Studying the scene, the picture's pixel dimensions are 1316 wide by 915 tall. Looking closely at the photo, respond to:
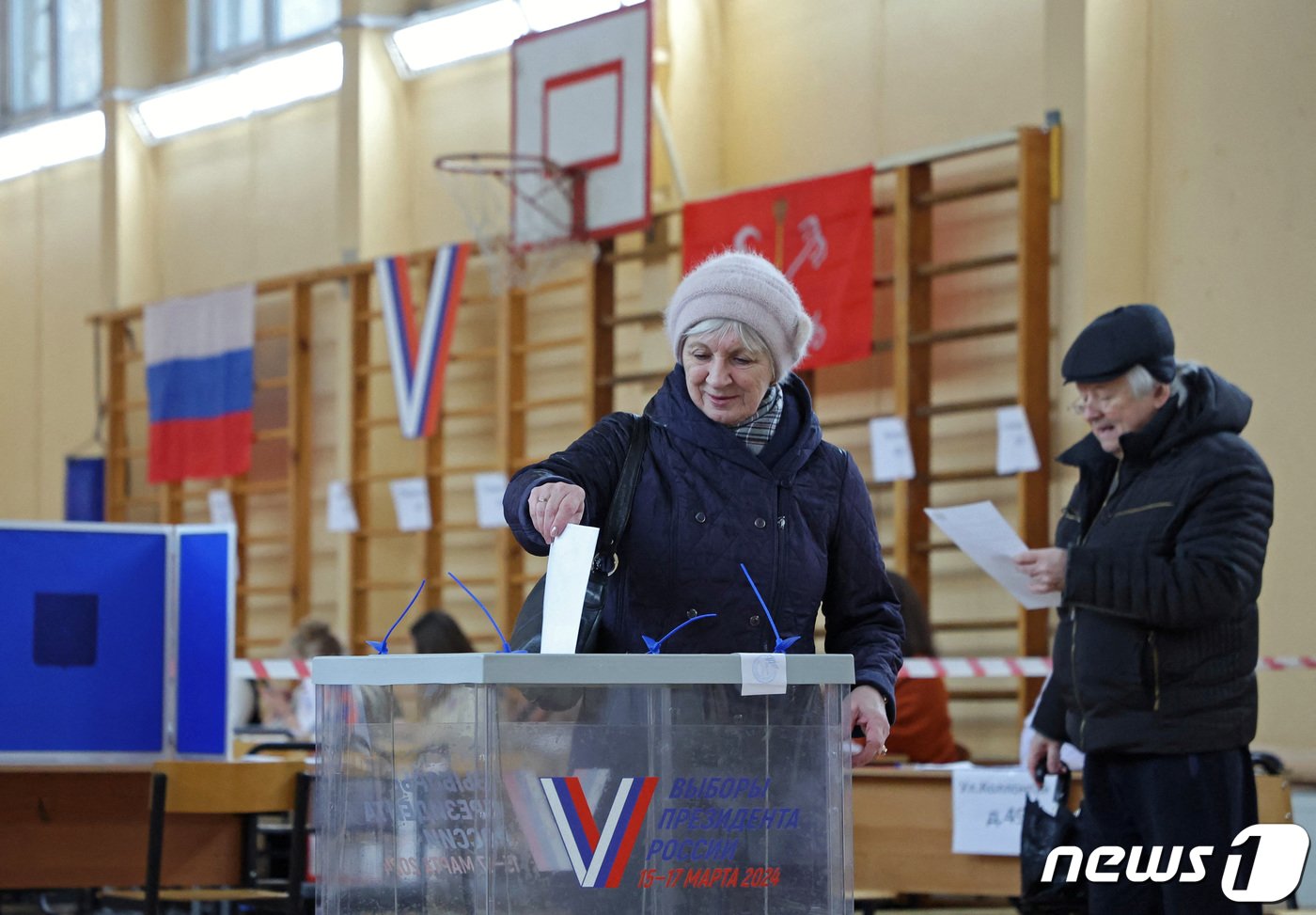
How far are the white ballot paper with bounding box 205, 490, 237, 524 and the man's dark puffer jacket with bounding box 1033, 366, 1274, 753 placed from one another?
287 inches

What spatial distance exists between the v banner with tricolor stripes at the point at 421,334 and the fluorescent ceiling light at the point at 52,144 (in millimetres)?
3288

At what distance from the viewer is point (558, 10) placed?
28.3 ft

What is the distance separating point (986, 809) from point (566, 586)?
257cm

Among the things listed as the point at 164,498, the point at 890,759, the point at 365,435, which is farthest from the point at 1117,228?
the point at 164,498

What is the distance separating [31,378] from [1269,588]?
27.3ft

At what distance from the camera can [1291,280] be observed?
5.81 metres

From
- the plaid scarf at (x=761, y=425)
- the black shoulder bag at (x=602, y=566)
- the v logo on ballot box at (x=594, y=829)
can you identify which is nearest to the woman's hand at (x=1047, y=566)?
the plaid scarf at (x=761, y=425)

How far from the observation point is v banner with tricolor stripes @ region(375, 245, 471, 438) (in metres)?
8.39

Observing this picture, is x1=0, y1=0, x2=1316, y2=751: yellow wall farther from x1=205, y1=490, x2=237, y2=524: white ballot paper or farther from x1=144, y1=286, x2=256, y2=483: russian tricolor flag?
x1=205, y1=490, x2=237, y2=524: white ballot paper

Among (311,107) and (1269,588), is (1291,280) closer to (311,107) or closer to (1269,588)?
(1269,588)

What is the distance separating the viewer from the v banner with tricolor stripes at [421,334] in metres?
8.39

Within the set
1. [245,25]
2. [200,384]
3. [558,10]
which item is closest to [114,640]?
[558,10]

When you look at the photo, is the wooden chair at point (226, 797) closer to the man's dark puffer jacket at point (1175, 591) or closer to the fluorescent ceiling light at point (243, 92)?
the man's dark puffer jacket at point (1175, 591)

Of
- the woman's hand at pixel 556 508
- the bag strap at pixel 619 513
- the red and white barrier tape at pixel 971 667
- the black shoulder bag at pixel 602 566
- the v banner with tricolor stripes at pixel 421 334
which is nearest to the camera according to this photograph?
the woman's hand at pixel 556 508
